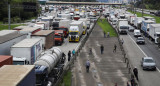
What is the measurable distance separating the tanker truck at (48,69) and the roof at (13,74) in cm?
462

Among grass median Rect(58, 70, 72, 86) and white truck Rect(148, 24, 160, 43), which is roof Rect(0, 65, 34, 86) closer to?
grass median Rect(58, 70, 72, 86)

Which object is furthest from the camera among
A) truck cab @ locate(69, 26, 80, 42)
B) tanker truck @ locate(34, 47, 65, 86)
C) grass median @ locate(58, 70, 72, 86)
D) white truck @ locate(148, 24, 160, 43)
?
truck cab @ locate(69, 26, 80, 42)

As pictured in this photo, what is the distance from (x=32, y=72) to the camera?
17.6m

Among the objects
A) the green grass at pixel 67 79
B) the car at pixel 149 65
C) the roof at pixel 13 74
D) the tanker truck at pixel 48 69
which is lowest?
the green grass at pixel 67 79

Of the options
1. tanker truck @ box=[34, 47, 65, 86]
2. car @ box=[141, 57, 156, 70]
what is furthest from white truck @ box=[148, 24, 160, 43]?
tanker truck @ box=[34, 47, 65, 86]

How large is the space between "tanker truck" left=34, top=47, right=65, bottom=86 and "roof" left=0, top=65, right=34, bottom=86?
462cm

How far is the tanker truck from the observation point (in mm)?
22438

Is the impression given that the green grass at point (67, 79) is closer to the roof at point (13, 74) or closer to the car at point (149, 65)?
the roof at point (13, 74)

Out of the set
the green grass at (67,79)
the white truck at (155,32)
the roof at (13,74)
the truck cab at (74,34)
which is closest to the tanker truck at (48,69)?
the green grass at (67,79)

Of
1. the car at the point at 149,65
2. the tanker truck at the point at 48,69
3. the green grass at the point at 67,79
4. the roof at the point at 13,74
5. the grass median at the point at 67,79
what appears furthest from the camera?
the car at the point at 149,65

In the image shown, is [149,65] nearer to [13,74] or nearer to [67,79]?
[67,79]

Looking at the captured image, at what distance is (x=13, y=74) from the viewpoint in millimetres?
16062

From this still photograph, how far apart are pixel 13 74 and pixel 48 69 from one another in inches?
341

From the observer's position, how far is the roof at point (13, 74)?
14.5 metres
